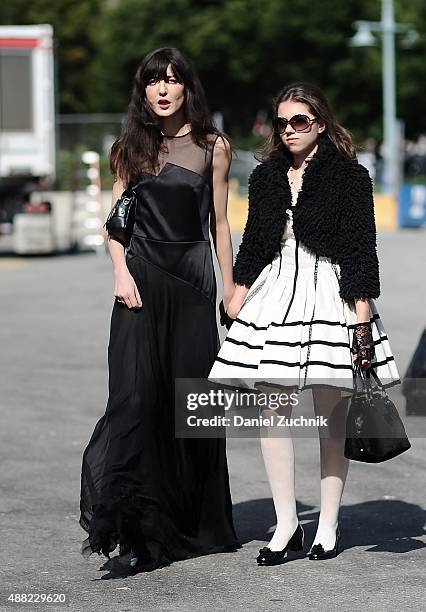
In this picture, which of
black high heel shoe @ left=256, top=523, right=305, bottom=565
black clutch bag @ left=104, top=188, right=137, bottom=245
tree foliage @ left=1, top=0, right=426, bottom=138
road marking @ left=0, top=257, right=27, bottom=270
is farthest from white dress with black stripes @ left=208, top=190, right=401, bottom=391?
tree foliage @ left=1, top=0, right=426, bottom=138

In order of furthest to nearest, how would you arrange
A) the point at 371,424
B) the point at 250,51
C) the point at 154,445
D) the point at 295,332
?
the point at 250,51 → the point at 154,445 → the point at 295,332 → the point at 371,424

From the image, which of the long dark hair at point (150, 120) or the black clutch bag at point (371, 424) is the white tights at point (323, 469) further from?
the long dark hair at point (150, 120)

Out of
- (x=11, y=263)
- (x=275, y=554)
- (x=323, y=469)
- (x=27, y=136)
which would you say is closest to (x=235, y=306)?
(x=323, y=469)

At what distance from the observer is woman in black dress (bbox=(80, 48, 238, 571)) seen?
5.32 m

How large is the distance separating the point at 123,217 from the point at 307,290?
2.33 feet

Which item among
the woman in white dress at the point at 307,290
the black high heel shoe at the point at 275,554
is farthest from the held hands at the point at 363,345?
the black high heel shoe at the point at 275,554

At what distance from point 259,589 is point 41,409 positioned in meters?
4.28

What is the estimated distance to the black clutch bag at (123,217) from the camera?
5.27 meters

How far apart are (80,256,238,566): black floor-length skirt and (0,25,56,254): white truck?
16952 millimetres

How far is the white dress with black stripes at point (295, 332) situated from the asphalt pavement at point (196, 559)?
0.70 m

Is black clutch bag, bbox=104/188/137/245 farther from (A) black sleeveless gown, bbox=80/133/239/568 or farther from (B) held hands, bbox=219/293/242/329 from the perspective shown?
(B) held hands, bbox=219/293/242/329

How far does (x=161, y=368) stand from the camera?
17.8ft

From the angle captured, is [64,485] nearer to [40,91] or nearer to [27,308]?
[27,308]

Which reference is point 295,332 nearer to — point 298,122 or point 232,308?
point 232,308
